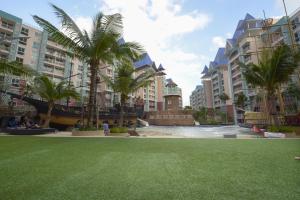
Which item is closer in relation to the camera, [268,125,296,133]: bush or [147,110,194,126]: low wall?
[268,125,296,133]: bush

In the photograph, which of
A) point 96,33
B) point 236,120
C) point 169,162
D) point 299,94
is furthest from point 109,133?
point 236,120

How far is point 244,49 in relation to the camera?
48.0 m

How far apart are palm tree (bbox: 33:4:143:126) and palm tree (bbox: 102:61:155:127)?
172cm

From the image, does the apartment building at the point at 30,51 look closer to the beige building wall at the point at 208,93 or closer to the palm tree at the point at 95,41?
the palm tree at the point at 95,41

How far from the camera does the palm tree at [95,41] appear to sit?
11.6m

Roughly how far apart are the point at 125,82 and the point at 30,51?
1368 inches

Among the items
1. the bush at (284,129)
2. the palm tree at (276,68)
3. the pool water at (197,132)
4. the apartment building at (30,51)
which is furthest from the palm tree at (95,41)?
the apartment building at (30,51)

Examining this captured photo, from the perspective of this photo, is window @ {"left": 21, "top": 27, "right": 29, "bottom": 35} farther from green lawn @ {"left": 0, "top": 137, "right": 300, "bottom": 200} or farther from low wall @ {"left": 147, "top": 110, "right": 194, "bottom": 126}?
green lawn @ {"left": 0, "top": 137, "right": 300, "bottom": 200}

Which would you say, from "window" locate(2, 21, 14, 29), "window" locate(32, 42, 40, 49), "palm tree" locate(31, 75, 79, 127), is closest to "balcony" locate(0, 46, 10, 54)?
"window" locate(2, 21, 14, 29)

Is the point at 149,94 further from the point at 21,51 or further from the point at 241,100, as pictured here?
the point at 21,51

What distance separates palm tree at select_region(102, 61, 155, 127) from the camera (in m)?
15.5

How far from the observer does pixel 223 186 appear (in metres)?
2.59


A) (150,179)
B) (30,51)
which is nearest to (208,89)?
(30,51)

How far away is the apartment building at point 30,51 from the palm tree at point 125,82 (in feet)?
60.2
